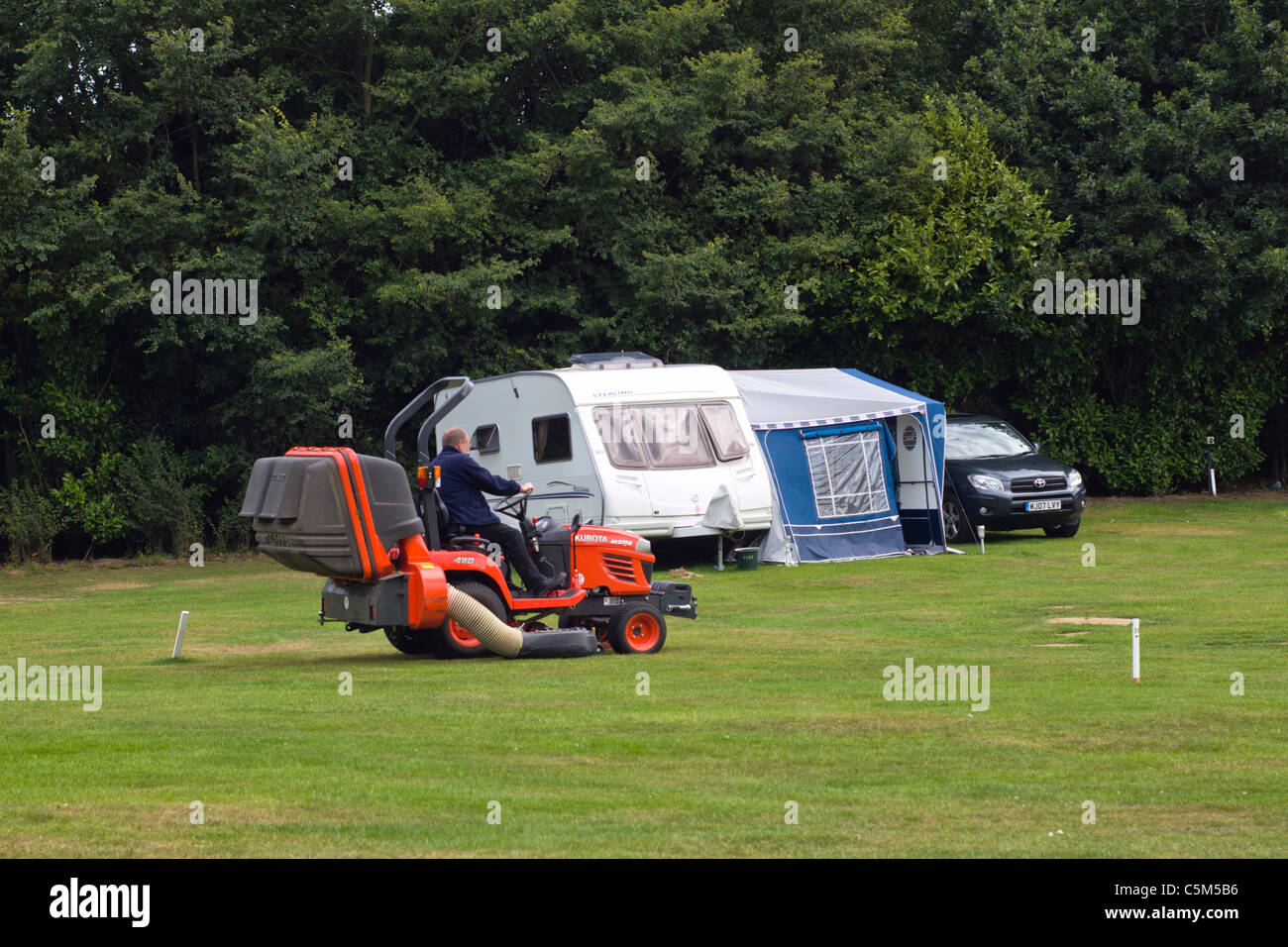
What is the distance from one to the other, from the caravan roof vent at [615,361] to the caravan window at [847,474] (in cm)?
264

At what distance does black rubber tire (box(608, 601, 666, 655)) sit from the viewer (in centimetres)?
1372

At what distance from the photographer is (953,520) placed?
83.0 feet

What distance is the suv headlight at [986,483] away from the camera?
24.8 metres

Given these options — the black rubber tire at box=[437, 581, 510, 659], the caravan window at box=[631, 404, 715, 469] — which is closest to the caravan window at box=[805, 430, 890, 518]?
the caravan window at box=[631, 404, 715, 469]

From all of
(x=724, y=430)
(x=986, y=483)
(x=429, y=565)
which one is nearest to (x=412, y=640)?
(x=429, y=565)

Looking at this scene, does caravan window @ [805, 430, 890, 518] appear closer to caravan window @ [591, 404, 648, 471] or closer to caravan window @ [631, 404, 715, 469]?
caravan window @ [631, 404, 715, 469]

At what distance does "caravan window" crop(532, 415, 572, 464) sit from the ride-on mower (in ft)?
25.0

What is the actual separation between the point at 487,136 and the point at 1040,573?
14476mm

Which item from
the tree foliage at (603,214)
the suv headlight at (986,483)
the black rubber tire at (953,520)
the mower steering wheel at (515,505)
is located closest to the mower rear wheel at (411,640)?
the mower steering wheel at (515,505)

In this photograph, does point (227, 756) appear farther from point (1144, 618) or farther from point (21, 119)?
point (21, 119)

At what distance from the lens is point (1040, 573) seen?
2011 centimetres

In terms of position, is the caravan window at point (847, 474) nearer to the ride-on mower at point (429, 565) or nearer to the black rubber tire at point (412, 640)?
the ride-on mower at point (429, 565)

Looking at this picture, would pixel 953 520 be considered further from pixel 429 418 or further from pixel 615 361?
pixel 429 418

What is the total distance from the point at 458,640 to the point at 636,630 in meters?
1.54
